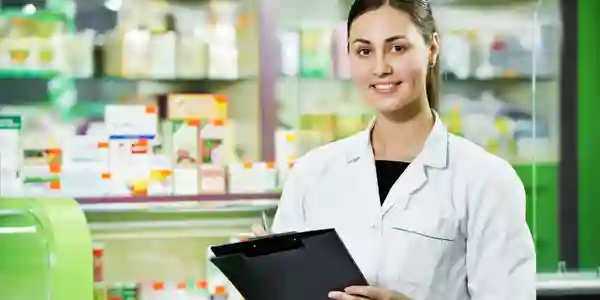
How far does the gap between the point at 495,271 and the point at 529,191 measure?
2.07 m

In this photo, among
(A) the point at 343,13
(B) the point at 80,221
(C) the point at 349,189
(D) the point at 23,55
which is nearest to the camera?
(C) the point at 349,189

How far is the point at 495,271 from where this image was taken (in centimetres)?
171

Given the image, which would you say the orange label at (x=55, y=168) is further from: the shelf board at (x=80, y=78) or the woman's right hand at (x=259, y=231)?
the woman's right hand at (x=259, y=231)

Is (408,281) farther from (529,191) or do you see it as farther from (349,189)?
(529,191)

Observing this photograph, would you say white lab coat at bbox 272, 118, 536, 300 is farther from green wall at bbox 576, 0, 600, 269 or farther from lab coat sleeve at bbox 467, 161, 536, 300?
green wall at bbox 576, 0, 600, 269

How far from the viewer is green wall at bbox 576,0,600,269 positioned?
3693 mm

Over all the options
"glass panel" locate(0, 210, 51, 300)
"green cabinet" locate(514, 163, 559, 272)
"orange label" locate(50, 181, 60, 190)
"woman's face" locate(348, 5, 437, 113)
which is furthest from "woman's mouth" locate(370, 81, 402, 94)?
"green cabinet" locate(514, 163, 559, 272)

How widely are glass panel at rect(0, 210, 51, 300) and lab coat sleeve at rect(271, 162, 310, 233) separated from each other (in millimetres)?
946

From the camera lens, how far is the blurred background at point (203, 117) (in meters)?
3.25

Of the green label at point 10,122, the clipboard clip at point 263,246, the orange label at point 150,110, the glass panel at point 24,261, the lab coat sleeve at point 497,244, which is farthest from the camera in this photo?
the orange label at point 150,110

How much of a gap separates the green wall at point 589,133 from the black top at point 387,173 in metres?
2.08

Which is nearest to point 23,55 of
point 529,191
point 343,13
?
point 343,13

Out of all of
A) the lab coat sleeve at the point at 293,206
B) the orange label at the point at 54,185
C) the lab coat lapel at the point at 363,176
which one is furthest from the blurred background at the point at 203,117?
the lab coat lapel at the point at 363,176

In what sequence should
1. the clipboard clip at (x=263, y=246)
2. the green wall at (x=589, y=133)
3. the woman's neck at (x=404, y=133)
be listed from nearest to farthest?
1. the clipboard clip at (x=263, y=246)
2. the woman's neck at (x=404, y=133)
3. the green wall at (x=589, y=133)
